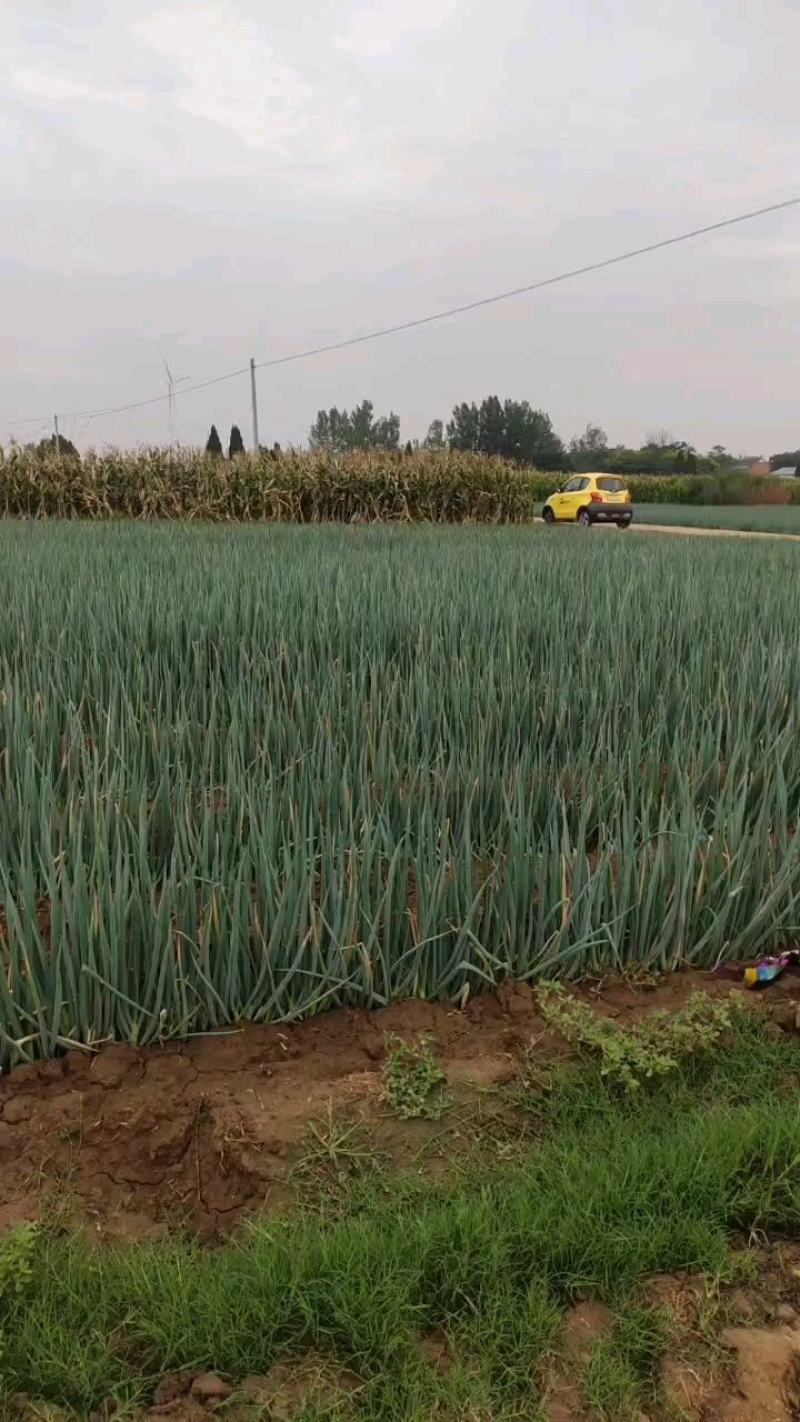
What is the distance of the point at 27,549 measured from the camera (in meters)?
6.38

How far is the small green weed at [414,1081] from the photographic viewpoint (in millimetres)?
1458

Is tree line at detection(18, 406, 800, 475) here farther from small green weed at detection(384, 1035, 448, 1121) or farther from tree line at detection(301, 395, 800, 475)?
small green weed at detection(384, 1035, 448, 1121)

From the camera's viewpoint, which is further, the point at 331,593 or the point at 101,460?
the point at 101,460

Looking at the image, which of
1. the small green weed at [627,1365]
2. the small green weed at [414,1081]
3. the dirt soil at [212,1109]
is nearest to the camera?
the small green weed at [627,1365]

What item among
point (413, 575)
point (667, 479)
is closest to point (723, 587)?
point (413, 575)

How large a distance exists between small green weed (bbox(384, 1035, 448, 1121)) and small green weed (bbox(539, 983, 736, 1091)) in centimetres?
24

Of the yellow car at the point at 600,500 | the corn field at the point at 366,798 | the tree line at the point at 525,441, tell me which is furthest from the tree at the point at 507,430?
the corn field at the point at 366,798

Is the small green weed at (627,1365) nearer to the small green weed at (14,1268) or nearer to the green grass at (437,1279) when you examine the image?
the green grass at (437,1279)

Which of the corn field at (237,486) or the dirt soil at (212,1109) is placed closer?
the dirt soil at (212,1109)

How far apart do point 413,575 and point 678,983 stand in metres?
3.29

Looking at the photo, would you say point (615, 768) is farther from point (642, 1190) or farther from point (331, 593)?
point (331, 593)

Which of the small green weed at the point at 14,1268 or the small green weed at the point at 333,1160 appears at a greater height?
the small green weed at the point at 14,1268

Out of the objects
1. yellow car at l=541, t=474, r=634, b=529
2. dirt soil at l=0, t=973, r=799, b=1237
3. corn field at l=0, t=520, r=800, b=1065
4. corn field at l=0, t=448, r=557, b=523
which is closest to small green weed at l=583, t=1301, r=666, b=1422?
dirt soil at l=0, t=973, r=799, b=1237

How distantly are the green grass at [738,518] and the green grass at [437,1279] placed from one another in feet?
61.7
